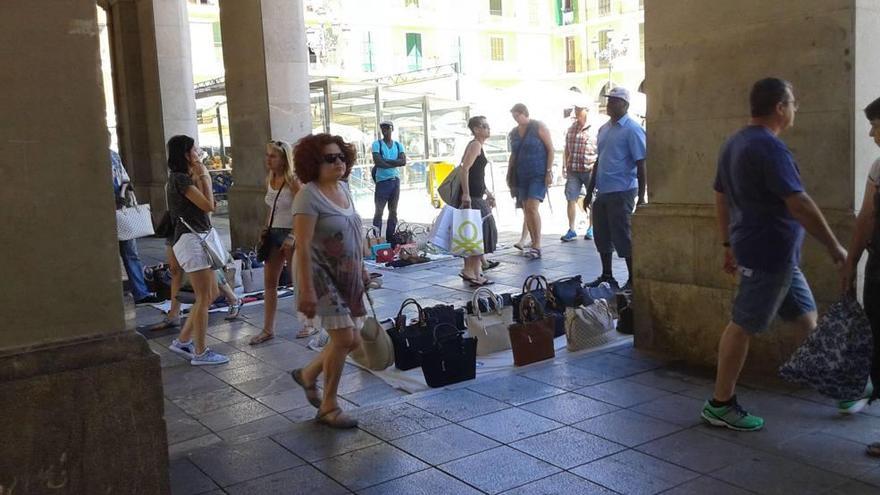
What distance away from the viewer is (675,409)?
186 inches

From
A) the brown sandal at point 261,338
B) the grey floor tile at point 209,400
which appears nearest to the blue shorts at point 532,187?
the brown sandal at point 261,338

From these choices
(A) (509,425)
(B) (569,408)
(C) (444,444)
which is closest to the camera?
(C) (444,444)

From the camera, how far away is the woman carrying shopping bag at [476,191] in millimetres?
8805

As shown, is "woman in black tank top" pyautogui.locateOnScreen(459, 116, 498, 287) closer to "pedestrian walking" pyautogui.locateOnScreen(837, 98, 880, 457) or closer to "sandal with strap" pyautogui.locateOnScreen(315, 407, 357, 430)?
"sandal with strap" pyautogui.locateOnScreen(315, 407, 357, 430)

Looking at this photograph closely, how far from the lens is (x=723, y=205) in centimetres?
451

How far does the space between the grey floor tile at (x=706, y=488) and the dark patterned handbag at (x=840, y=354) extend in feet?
2.66

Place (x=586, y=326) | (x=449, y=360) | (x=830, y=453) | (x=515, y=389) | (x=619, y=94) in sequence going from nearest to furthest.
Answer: (x=830, y=453)
(x=515, y=389)
(x=449, y=360)
(x=586, y=326)
(x=619, y=94)

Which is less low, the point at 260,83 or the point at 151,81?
the point at 151,81

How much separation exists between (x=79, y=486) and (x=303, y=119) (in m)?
8.51

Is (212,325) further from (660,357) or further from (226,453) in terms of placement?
(660,357)

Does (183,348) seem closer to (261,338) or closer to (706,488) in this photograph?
(261,338)

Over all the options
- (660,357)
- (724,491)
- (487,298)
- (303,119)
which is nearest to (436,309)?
(487,298)

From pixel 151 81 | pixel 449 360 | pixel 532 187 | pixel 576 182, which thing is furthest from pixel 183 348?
pixel 151 81

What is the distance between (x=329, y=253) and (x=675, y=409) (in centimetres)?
211
